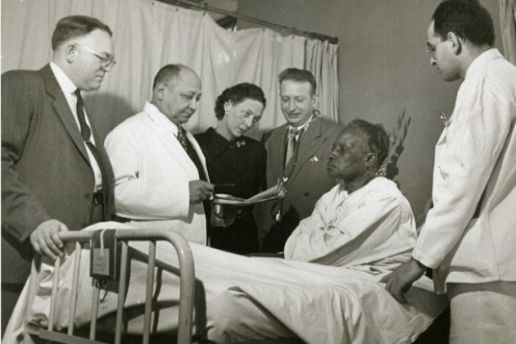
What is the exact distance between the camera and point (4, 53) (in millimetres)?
1629

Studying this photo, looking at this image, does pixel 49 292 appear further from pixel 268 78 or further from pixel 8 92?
pixel 268 78

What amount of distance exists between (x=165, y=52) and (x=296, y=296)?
126 centimetres

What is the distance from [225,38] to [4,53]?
0.87 m

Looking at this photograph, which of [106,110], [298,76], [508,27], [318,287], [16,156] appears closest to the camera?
Result: [318,287]

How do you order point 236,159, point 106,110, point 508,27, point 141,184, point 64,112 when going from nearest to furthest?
point 64,112
point 508,27
point 141,184
point 106,110
point 236,159

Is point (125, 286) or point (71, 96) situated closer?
point (125, 286)

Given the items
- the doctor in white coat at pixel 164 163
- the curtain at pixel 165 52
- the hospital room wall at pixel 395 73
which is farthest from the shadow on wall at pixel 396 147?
the doctor in white coat at pixel 164 163

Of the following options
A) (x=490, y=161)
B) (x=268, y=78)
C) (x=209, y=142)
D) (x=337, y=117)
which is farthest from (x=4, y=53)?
(x=490, y=161)

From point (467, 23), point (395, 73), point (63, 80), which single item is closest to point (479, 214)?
point (467, 23)

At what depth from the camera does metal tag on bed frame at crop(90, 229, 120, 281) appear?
1.06 meters

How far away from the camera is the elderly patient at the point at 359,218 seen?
5.00 feet

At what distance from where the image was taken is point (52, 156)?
1427 mm

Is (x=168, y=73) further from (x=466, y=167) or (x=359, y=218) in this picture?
(x=466, y=167)

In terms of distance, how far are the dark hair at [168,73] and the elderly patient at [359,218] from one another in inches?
23.2
